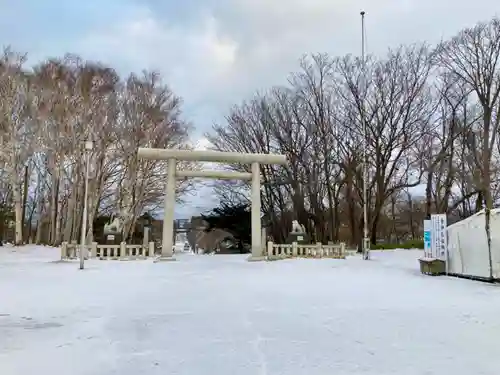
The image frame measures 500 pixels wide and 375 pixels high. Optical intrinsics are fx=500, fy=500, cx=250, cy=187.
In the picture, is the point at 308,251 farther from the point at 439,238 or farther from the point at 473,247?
the point at 473,247

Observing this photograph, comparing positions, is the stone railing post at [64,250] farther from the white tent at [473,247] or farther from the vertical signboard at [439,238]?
the white tent at [473,247]

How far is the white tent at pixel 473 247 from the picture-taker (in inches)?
474

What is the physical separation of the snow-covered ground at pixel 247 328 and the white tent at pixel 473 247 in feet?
4.48

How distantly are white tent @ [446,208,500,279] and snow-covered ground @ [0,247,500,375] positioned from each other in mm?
1366

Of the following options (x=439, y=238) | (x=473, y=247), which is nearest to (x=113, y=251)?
(x=439, y=238)

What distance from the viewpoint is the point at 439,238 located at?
1444 centimetres

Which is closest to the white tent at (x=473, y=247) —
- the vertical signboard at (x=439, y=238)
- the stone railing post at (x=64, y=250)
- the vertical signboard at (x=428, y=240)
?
the vertical signboard at (x=439, y=238)

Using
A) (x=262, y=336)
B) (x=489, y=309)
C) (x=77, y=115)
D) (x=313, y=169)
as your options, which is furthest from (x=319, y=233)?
(x=262, y=336)

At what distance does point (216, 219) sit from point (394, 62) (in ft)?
51.4

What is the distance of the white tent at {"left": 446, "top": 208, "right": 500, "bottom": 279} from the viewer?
474 inches

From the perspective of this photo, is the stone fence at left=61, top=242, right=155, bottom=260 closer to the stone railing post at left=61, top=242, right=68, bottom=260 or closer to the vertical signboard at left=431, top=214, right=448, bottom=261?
the stone railing post at left=61, top=242, right=68, bottom=260

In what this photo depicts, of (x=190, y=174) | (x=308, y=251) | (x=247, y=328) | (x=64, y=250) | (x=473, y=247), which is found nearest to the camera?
(x=247, y=328)

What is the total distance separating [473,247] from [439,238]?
161 centimetres

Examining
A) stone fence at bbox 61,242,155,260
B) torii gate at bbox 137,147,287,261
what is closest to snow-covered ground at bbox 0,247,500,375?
stone fence at bbox 61,242,155,260
